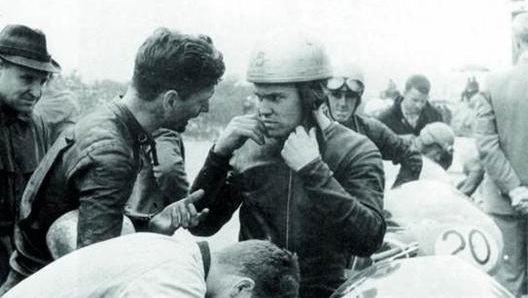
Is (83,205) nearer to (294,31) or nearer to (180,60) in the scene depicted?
(180,60)

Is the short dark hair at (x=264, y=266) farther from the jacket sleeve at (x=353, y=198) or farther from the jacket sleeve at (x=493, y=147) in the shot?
the jacket sleeve at (x=493, y=147)

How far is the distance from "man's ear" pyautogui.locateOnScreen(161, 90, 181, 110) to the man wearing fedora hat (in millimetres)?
1075

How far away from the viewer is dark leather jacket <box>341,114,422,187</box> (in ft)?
14.6

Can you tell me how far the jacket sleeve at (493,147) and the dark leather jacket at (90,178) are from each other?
2471 mm

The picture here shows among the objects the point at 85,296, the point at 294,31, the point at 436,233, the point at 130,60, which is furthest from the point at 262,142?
the point at 130,60

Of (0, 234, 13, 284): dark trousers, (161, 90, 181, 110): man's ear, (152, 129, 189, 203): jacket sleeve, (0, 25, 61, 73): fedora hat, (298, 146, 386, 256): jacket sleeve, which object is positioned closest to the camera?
(161, 90, 181, 110): man's ear

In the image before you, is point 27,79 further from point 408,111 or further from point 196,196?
point 408,111

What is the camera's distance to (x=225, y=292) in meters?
2.18

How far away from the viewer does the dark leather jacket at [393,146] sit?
14.6 feet

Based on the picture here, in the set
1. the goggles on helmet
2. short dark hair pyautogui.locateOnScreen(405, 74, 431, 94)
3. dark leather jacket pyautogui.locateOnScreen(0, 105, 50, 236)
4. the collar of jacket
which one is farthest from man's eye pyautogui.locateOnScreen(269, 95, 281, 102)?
short dark hair pyautogui.locateOnScreen(405, 74, 431, 94)

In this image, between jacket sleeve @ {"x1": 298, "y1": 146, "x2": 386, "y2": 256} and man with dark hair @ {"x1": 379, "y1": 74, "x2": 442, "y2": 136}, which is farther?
man with dark hair @ {"x1": 379, "y1": 74, "x2": 442, "y2": 136}

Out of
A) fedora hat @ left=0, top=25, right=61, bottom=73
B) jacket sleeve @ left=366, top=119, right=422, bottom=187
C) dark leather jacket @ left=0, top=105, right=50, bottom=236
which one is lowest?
jacket sleeve @ left=366, top=119, right=422, bottom=187

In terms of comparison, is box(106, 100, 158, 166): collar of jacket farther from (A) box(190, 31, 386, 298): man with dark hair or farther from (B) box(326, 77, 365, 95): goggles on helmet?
(B) box(326, 77, 365, 95): goggles on helmet

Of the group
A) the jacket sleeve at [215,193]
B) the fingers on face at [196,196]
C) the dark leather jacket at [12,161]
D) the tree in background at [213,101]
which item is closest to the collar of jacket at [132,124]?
the fingers on face at [196,196]
